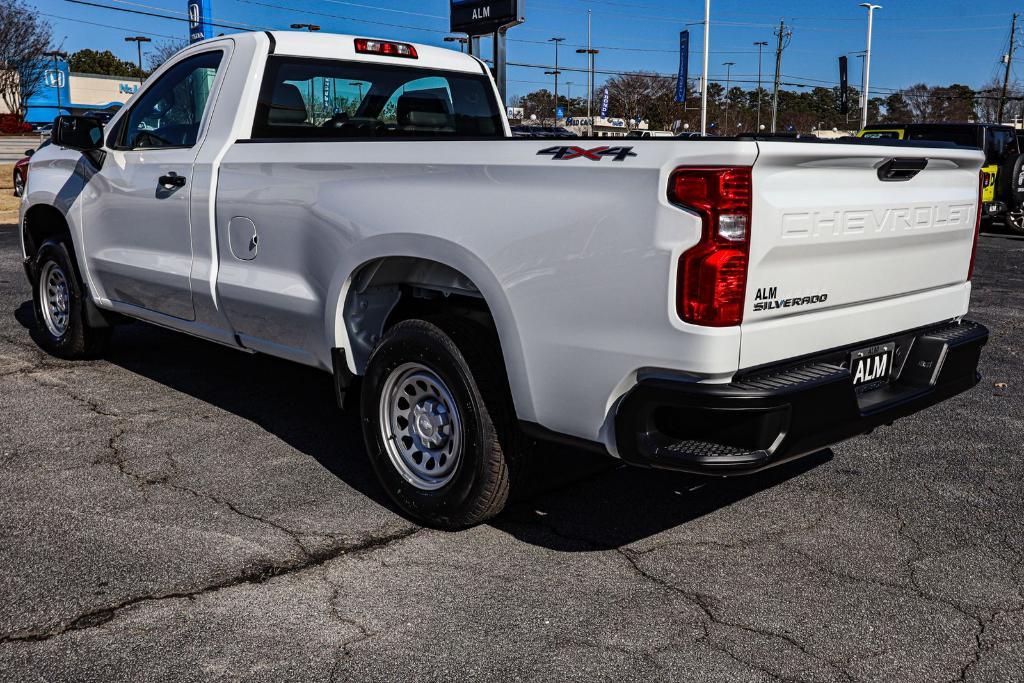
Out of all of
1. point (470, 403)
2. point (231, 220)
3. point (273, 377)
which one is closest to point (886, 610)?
point (470, 403)

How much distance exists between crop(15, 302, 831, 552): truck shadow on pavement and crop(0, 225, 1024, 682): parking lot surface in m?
0.02

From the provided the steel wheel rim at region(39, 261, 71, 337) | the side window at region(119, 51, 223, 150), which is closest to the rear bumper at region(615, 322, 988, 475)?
the side window at region(119, 51, 223, 150)

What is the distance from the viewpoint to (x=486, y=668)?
2.89m

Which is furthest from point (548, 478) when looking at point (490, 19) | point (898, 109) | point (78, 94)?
point (898, 109)

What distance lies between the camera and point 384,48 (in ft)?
18.0

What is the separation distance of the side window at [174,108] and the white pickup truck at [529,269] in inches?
0.7

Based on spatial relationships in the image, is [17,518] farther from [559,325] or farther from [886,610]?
[886,610]

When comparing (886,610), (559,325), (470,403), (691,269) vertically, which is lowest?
(886,610)

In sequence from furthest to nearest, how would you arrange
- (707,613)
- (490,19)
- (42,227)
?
(490,19) < (42,227) < (707,613)

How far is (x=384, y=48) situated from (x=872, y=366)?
326cm

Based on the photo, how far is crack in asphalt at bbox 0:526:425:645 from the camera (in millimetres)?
3043

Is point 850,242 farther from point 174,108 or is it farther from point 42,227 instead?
point 42,227

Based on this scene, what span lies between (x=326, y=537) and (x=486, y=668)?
1.13 m

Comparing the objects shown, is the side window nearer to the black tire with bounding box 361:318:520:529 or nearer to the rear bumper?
the black tire with bounding box 361:318:520:529
